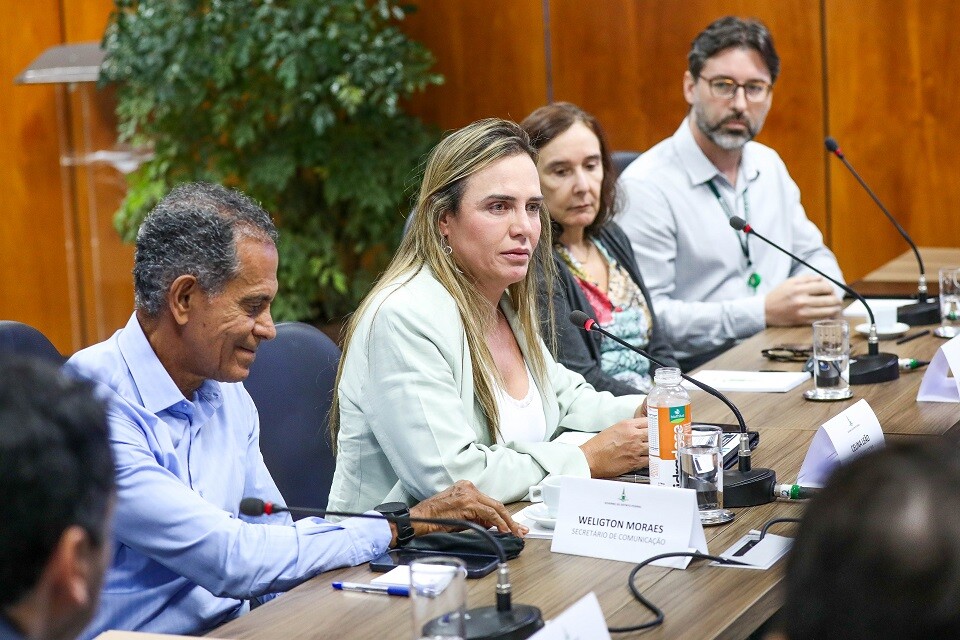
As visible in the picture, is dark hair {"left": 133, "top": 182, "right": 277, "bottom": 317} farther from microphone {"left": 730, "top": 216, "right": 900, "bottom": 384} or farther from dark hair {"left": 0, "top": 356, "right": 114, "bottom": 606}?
microphone {"left": 730, "top": 216, "right": 900, "bottom": 384}

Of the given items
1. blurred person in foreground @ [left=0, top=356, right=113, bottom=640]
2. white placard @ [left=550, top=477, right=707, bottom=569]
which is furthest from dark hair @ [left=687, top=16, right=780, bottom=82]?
blurred person in foreground @ [left=0, top=356, right=113, bottom=640]

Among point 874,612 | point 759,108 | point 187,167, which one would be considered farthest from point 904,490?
point 187,167

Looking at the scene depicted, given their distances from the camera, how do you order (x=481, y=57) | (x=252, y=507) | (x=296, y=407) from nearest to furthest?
1. (x=252, y=507)
2. (x=296, y=407)
3. (x=481, y=57)

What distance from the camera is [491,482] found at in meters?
2.14

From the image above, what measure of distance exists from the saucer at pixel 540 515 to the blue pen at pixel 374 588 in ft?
0.97

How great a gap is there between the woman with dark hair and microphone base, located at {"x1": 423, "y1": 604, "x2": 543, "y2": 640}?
1.76 metres

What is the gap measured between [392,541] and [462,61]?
15.3ft

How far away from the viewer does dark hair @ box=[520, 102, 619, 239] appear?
351 cm

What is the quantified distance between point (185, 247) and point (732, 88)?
2.53m

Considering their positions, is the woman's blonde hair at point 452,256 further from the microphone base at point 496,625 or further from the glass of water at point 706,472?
the microphone base at point 496,625

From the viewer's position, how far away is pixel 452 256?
8.07 feet

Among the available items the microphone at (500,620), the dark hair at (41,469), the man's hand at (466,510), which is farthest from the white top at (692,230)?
the dark hair at (41,469)

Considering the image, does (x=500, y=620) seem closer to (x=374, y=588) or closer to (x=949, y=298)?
(x=374, y=588)

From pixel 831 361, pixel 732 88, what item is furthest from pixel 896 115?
pixel 831 361
